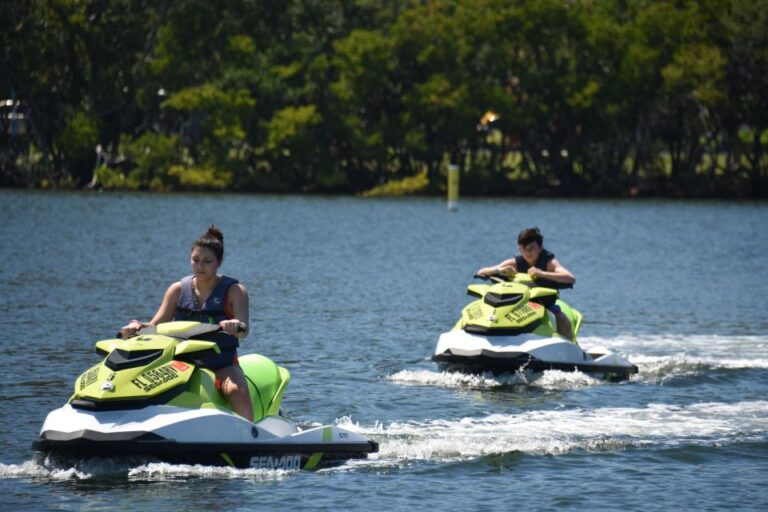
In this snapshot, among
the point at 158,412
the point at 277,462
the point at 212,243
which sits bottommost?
the point at 277,462

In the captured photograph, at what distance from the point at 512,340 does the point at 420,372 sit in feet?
4.70

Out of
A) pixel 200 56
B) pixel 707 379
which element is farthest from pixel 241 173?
pixel 707 379

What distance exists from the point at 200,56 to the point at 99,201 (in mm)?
17641

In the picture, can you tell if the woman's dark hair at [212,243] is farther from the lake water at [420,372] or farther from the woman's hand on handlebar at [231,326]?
the lake water at [420,372]

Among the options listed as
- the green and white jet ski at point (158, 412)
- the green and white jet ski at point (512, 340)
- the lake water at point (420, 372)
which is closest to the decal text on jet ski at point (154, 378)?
the green and white jet ski at point (158, 412)

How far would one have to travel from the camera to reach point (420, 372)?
18.3m

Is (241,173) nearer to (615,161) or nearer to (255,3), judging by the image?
(255,3)

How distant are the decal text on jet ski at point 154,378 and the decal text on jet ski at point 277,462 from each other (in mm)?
1001

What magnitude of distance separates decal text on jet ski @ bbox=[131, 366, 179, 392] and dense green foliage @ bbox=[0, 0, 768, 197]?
6491cm

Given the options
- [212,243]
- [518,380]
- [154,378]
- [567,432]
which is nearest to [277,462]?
[154,378]

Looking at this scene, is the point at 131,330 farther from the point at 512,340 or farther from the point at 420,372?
the point at 420,372

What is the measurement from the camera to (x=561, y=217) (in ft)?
204

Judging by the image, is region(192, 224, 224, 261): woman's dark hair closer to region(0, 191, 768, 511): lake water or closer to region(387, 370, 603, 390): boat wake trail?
region(0, 191, 768, 511): lake water

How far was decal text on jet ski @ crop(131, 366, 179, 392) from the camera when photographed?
1127 centimetres
